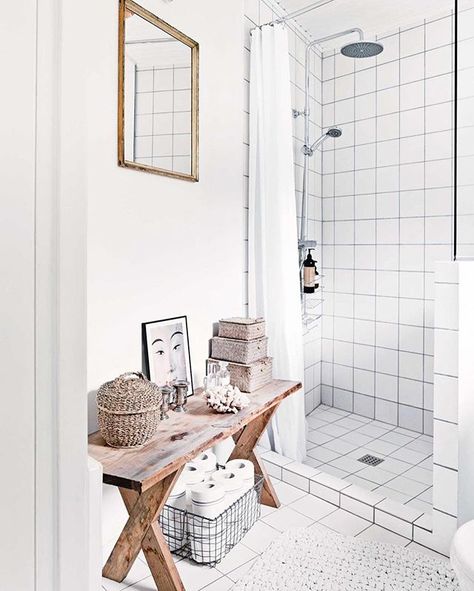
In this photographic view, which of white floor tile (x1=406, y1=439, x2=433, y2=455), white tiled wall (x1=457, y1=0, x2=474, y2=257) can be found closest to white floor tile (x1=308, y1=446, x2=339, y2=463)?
white floor tile (x1=406, y1=439, x2=433, y2=455)

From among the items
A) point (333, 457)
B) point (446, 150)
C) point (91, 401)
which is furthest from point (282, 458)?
point (446, 150)

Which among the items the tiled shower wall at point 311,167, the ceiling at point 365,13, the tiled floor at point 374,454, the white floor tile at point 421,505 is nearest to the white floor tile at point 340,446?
the tiled floor at point 374,454

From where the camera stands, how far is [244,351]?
2.19 metres

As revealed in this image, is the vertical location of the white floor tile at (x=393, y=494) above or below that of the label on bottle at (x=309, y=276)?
below

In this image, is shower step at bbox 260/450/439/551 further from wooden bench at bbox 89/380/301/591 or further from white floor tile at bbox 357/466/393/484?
wooden bench at bbox 89/380/301/591

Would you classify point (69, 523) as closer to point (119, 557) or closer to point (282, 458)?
point (119, 557)

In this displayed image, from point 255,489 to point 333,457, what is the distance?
0.86 meters

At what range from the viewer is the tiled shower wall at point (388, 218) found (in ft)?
9.98

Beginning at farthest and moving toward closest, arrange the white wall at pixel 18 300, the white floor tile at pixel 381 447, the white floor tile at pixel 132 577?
the white floor tile at pixel 381 447 < the white floor tile at pixel 132 577 < the white wall at pixel 18 300

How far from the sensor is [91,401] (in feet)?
5.63

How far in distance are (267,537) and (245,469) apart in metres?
0.27

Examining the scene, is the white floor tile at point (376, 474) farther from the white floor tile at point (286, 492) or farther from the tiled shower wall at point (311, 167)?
the tiled shower wall at point (311, 167)

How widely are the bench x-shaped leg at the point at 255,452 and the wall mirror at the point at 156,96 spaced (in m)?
1.11

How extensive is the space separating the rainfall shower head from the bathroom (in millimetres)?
14
